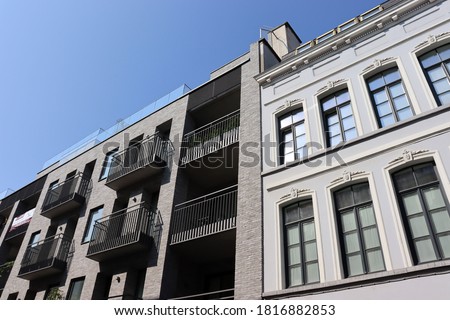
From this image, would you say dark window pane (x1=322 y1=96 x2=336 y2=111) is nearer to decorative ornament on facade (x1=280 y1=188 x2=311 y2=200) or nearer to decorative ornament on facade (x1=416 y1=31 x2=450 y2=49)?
decorative ornament on facade (x1=416 y1=31 x2=450 y2=49)

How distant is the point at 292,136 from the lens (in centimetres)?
1238

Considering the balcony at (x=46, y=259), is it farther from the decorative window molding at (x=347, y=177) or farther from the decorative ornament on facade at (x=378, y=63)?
the decorative ornament on facade at (x=378, y=63)

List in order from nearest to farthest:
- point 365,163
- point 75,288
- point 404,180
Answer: point 404,180 → point 365,163 → point 75,288

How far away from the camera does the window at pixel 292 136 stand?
11875 mm

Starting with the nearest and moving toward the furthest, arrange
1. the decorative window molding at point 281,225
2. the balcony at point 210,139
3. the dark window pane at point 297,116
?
the decorative window molding at point 281,225 < the dark window pane at point 297,116 < the balcony at point 210,139

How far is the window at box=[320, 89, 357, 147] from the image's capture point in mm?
11055

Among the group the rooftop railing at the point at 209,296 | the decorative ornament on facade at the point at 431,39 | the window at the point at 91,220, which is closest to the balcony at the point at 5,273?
the window at the point at 91,220

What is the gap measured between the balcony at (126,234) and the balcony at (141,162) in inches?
56.0

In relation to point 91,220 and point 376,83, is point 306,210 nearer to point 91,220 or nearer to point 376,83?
point 376,83

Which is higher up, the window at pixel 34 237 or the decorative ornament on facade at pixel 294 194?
the window at pixel 34 237

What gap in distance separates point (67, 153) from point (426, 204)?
21.8 metres

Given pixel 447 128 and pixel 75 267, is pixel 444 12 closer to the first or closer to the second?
pixel 447 128

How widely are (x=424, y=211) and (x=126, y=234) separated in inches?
395

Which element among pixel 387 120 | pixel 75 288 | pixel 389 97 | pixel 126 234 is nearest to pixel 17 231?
pixel 75 288
